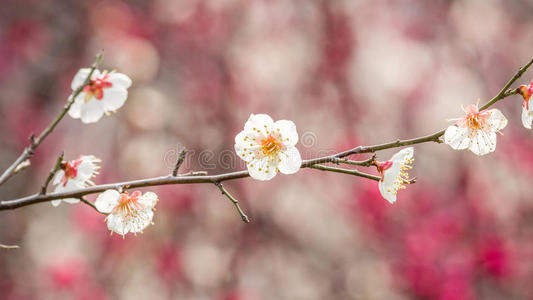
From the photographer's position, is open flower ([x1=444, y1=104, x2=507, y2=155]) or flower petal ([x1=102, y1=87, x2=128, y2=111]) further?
flower petal ([x1=102, y1=87, x2=128, y2=111])

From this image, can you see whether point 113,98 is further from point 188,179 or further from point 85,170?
point 188,179

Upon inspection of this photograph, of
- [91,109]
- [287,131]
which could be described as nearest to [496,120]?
[287,131]

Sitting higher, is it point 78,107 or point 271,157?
point 78,107

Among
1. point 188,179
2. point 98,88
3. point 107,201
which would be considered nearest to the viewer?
point 188,179

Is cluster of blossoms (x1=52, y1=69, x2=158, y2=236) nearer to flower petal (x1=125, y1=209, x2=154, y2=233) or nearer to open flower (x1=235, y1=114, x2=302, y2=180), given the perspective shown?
flower petal (x1=125, y1=209, x2=154, y2=233)

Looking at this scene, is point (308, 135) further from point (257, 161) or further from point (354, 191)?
point (257, 161)

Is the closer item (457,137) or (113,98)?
(457,137)

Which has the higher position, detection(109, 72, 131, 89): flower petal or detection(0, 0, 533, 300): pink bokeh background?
detection(0, 0, 533, 300): pink bokeh background

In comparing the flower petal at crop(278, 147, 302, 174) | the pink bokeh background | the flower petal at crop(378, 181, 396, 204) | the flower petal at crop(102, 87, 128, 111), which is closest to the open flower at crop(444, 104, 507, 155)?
the flower petal at crop(378, 181, 396, 204)
